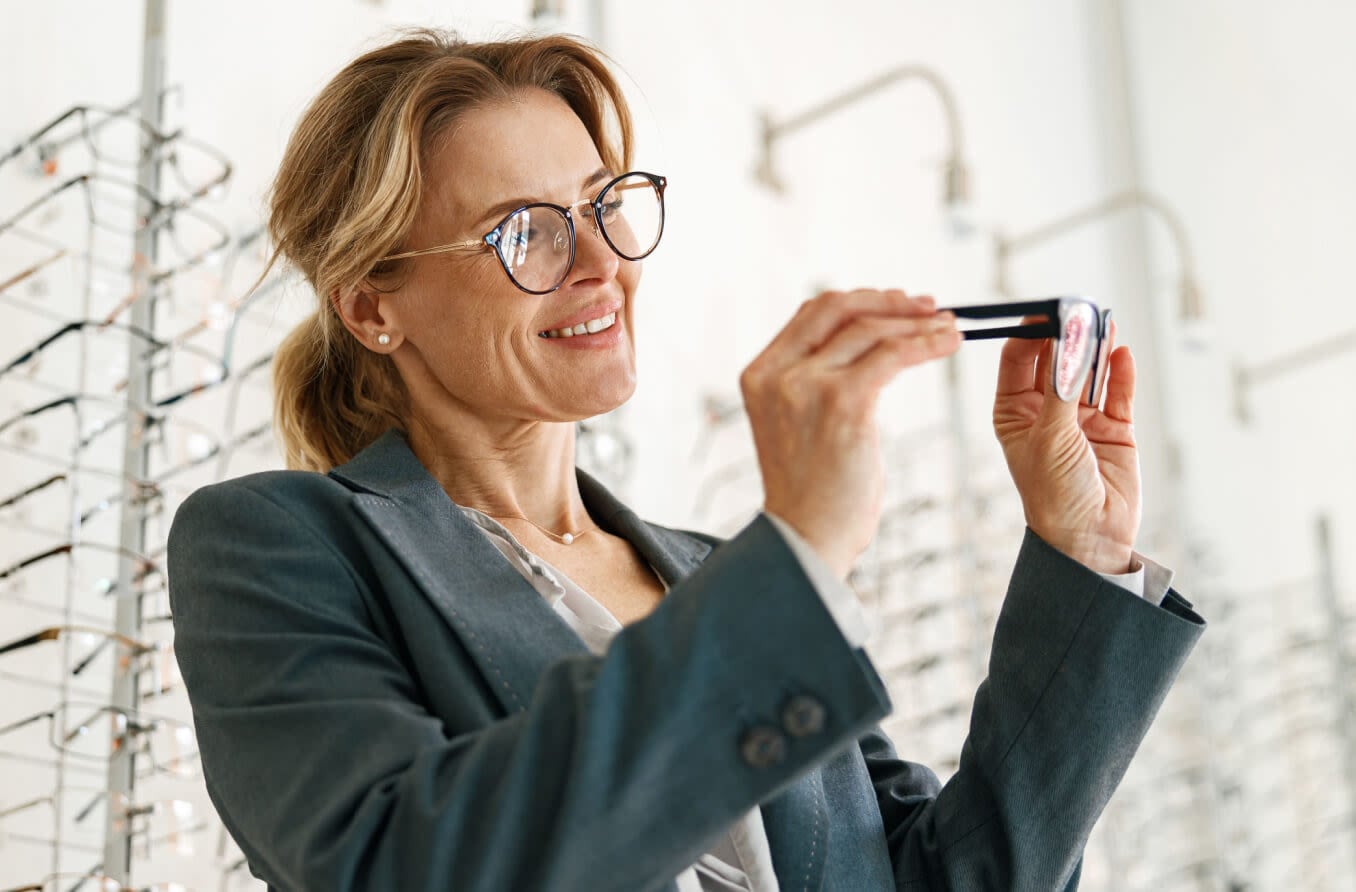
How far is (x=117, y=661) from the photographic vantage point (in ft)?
5.90

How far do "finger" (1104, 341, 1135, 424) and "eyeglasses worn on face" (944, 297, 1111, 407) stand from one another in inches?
2.8

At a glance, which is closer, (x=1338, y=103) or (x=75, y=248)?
(x=75, y=248)

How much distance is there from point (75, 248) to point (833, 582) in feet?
4.89

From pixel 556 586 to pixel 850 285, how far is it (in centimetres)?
266

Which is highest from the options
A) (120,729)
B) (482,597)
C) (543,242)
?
(543,242)

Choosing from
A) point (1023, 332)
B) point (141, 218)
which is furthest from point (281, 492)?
point (141, 218)

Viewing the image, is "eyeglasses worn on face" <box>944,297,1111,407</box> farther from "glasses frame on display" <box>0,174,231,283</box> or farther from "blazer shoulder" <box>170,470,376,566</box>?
"glasses frame on display" <box>0,174,231,283</box>

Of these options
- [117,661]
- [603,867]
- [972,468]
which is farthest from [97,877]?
[972,468]

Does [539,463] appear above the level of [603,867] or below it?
above

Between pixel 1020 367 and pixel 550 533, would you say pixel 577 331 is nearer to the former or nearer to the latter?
pixel 550 533

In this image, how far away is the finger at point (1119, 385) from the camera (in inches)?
49.3

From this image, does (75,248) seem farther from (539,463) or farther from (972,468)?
(972,468)

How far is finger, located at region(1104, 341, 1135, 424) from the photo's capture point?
1253 mm

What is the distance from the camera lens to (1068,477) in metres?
1.18
